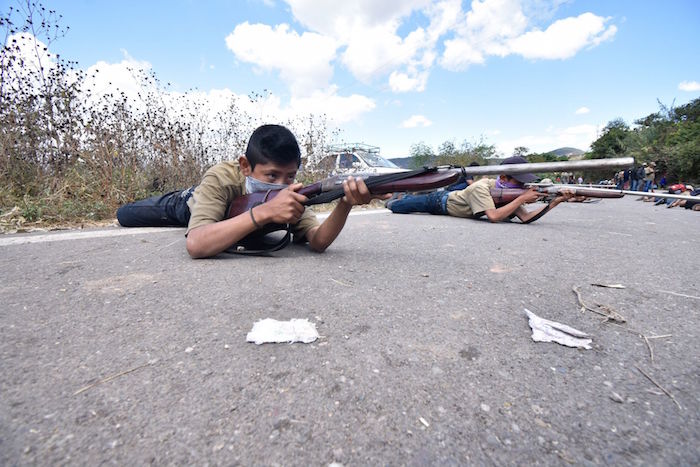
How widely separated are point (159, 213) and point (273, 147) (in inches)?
74.8

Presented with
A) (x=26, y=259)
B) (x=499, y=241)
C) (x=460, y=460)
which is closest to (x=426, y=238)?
(x=499, y=241)

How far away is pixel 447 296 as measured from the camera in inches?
59.5

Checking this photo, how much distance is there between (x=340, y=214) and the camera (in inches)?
84.1

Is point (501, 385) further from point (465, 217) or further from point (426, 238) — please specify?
point (465, 217)

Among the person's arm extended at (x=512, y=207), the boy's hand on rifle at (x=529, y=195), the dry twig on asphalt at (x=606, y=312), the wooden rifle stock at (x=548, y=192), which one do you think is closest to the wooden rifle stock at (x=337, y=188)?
the dry twig on asphalt at (x=606, y=312)

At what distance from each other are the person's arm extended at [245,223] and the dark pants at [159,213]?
54.6 inches

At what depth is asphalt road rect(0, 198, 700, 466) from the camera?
670mm

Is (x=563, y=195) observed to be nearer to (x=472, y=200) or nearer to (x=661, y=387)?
(x=472, y=200)

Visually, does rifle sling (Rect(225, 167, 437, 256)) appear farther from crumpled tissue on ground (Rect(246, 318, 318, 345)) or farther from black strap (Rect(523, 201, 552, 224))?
black strap (Rect(523, 201, 552, 224))

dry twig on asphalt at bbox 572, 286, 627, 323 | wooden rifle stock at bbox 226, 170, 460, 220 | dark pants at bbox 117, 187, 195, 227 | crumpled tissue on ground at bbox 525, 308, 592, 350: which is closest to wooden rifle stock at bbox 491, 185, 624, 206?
wooden rifle stock at bbox 226, 170, 460, 220

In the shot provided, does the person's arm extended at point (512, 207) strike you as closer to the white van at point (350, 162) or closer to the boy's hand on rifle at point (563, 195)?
the boy's hand on rifle at point (563, 195)

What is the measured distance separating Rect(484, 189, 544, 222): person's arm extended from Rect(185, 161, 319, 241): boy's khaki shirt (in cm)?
302

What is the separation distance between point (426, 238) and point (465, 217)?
2.27 m

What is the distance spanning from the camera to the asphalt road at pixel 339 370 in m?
0.67
